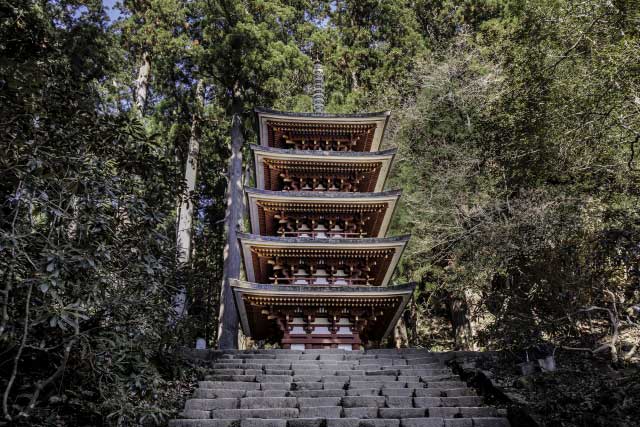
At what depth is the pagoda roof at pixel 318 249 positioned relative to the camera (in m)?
9.96

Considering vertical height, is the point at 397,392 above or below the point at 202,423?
above

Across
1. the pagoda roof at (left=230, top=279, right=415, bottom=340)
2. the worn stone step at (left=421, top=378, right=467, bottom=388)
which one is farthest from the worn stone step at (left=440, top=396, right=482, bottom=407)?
the pagoda roof at (left=230, top=279, right=415, bottom=340)

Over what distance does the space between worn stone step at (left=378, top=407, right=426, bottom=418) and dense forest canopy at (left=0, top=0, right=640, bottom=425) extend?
265cm

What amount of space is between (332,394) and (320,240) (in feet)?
13.4

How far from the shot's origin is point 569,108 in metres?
8.61

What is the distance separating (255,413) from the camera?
5785 millimetres

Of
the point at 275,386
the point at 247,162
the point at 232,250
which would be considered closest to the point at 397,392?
the point at 275,386

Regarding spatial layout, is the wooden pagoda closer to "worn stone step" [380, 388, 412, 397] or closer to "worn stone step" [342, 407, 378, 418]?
"worn stone step" [380, 388, 412, 397]

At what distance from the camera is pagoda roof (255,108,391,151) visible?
1183 cm

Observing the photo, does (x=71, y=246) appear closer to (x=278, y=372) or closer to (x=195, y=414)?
(x=195, y=414)

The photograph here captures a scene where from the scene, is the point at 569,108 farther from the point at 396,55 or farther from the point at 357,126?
the point at 396,55

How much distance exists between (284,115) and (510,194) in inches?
250

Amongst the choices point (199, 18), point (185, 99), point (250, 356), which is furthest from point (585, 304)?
point (199, 18)

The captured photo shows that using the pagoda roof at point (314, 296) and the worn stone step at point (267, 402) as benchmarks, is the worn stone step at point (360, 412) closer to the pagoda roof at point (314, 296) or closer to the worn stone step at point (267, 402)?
the worn stone step at point (267, 402)
